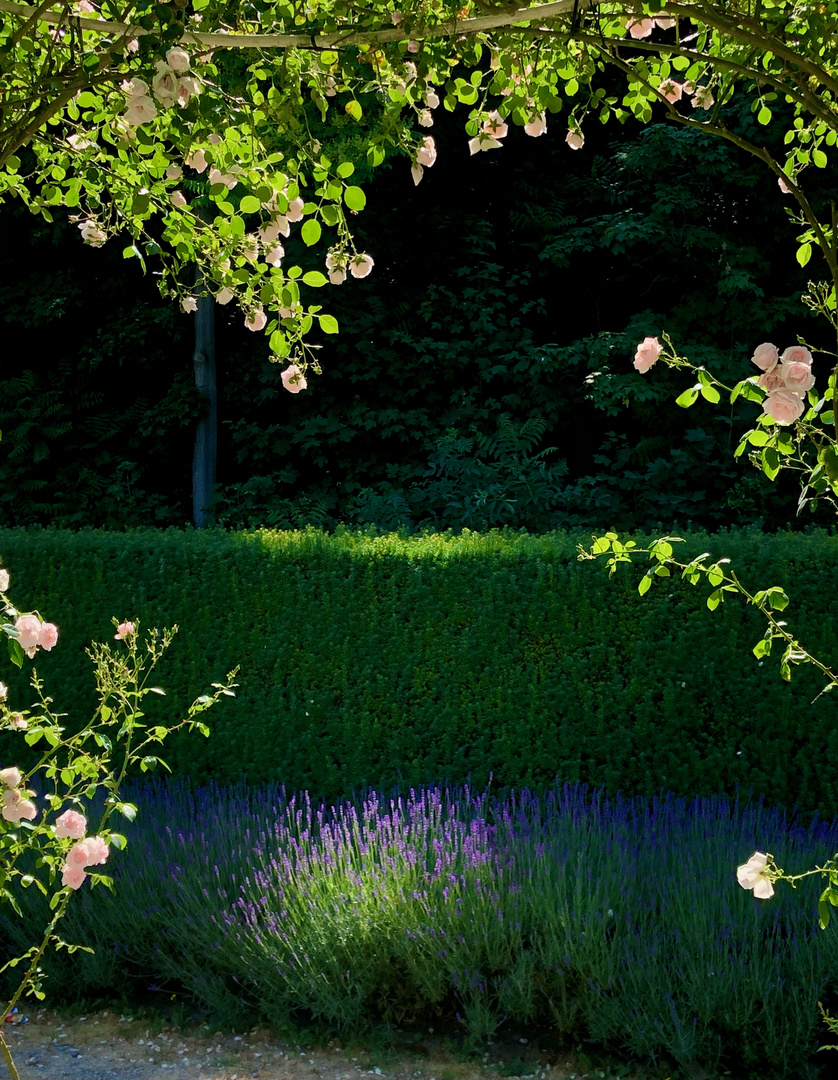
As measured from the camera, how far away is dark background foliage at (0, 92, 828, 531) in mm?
7848

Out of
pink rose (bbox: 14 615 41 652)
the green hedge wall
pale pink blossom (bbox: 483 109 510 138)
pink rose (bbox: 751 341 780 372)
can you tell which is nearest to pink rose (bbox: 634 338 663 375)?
pink rose (bbox: 751 341 780 372)

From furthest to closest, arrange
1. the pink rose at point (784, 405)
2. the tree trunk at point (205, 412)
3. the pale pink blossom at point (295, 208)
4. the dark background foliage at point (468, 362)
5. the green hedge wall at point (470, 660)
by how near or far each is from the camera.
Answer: the tree trunk at point (205, 412)
the dark background foliage at point (468, 362)
the green hedge wall at point (470, 660)
the pale pink blossom at point (295, 208)
the pink rose at point (784, 405)

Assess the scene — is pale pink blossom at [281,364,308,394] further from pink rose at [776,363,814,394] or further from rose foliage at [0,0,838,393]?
pink rose at [776,363,814,394]

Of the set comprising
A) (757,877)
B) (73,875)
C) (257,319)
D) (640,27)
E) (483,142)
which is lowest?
(73,875)

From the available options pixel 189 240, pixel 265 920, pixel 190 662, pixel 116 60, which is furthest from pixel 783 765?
pixel 116 60

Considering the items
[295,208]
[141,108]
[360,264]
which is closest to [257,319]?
[360,264]

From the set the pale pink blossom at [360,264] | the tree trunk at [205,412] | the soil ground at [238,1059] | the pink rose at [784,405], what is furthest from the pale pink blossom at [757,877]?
the tree trunk at [205,412]

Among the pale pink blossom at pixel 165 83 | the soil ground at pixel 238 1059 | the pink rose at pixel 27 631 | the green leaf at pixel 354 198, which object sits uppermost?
the pale pink blossom at pixel 165 83

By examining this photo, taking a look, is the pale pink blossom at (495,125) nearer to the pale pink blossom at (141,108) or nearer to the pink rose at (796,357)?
the pale pink blossom at (141,108)

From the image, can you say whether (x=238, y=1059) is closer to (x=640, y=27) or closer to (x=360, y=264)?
(x=360, y=264)

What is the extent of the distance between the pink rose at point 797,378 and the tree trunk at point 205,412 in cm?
780

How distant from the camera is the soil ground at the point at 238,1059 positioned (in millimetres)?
2980

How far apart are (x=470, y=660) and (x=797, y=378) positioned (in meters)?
3.20

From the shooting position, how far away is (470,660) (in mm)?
4719
